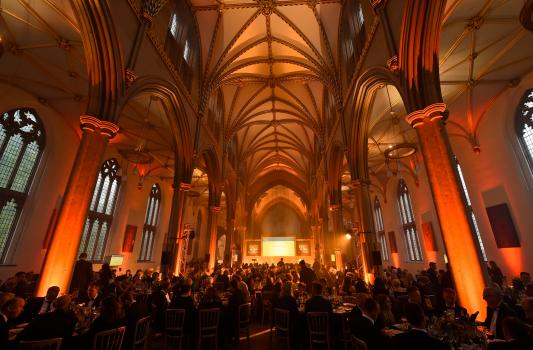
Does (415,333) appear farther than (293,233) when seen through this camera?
No

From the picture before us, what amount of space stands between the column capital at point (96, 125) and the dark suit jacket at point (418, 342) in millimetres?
6954

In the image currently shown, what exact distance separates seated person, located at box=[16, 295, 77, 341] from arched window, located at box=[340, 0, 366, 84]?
10.8 metres

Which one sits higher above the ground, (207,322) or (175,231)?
(175,231)

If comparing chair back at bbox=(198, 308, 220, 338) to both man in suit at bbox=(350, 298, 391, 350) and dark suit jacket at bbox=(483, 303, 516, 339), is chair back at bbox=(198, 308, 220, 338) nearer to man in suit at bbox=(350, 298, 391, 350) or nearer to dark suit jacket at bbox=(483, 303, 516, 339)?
man in suit at bbox=(350, 298, 391, 350)

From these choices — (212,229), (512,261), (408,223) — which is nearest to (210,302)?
(212,229)

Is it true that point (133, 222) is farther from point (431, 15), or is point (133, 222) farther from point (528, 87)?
point (528, 87)

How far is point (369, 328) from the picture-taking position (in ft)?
11.5

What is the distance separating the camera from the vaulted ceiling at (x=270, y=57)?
12.3 m

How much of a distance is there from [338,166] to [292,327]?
35.3 feet

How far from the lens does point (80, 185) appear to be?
5.75 meters

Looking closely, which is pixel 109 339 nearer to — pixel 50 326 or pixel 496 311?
pixel 50 326

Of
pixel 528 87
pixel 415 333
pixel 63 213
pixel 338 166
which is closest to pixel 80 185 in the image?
pixel 63 213

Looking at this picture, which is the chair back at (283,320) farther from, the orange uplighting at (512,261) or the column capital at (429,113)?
the orange uplighting at (512,261)

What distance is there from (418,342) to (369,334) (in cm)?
115
